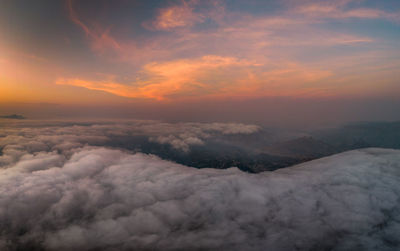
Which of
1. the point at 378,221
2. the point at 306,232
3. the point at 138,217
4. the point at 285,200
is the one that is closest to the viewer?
the point at 378,221

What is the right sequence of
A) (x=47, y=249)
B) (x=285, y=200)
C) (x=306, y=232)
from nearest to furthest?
(x=306, y=232), (x=285, y=200), (x=47, y=249)

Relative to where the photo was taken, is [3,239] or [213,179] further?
[3,239]

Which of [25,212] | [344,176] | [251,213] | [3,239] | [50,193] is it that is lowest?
[3,239]

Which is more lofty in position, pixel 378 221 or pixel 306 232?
pixel 378 221

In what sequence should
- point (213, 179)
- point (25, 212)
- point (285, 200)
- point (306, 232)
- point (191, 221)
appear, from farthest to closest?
point (25, 212), point (213, 179), point (191, 221), point (285, 200), point (306, 232)

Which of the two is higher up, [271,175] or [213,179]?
[271,175]

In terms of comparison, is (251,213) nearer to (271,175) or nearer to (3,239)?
(271,175)

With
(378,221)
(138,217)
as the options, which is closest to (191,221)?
(138,217)

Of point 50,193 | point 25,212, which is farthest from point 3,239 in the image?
point 50,193

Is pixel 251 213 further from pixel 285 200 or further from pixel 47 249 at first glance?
pixel 47 249
